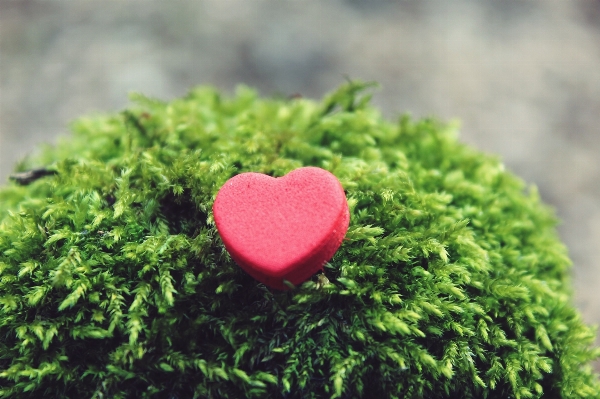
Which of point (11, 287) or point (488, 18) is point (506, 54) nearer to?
point (488, 18)

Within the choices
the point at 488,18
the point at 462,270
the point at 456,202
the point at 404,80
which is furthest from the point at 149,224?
the point at 488,18

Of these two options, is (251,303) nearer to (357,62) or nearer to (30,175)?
(30,175)

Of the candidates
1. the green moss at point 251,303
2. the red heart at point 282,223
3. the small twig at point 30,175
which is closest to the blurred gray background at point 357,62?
the small twig at point 30,175

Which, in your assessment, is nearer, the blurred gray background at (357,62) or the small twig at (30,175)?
the small twig at (30,175)

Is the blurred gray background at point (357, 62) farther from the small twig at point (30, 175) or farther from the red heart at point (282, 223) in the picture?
the red heart at point (282, 223)

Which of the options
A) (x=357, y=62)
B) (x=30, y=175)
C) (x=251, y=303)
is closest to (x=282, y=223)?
(x=251, y=303)

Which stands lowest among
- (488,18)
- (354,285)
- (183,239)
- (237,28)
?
(237,28)

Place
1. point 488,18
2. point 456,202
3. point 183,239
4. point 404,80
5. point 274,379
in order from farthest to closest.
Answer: point 488,18, point 404,80, point 456,202, point 183,239, point 274,379
